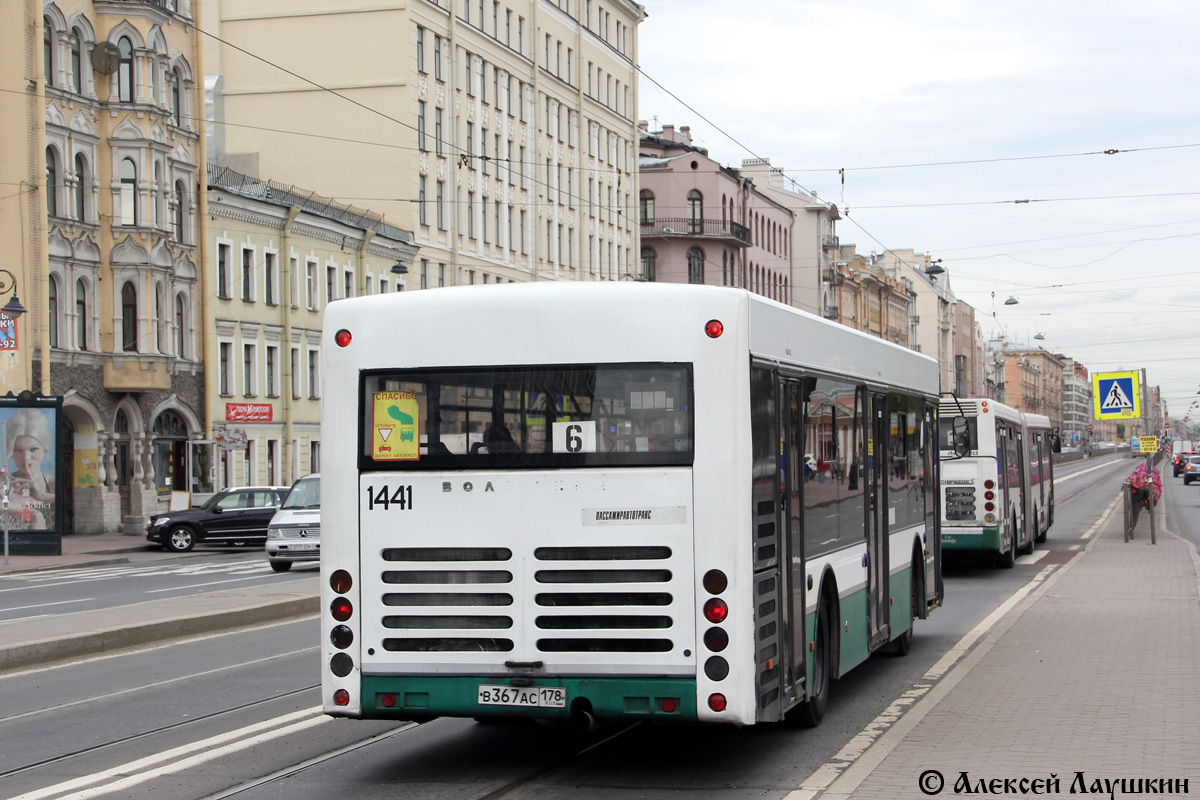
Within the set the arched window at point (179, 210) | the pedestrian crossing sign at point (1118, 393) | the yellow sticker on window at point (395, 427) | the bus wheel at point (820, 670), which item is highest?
the arched window at point (179, 210)

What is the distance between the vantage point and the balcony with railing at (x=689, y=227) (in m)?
84.1

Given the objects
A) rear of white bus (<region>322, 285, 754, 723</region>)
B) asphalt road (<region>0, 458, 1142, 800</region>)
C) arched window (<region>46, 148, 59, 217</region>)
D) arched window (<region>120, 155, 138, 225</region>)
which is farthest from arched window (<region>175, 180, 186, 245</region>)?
rear of white bus (<region>322, 285, 754, 723</region>)

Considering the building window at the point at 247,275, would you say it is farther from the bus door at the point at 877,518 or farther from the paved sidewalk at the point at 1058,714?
the bus door at the point at 877,518

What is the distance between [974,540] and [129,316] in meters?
27.3

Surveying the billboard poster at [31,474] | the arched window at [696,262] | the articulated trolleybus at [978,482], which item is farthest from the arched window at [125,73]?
the arched window at [696,262]

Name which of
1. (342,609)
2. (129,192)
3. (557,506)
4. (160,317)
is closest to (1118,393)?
(160,317)

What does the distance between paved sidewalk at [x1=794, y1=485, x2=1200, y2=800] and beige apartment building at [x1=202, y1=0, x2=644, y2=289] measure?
44.7m

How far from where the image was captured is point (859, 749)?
9.30m

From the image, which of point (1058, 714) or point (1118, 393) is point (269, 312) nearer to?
point (1118, 393)

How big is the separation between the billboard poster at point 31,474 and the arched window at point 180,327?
1095cm

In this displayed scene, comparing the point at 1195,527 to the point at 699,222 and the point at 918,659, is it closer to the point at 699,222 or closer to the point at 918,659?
the point at 918,659

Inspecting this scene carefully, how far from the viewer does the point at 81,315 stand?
42.3 meters

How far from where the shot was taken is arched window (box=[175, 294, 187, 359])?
45562mm

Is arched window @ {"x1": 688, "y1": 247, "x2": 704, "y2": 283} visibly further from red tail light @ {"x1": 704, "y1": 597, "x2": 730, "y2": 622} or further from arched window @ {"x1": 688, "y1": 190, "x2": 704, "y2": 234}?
red tail light @ {"x1": 704, "y1": 597, "x2": 730, "y2": 622}
